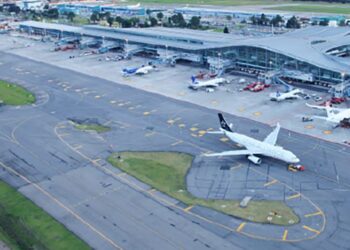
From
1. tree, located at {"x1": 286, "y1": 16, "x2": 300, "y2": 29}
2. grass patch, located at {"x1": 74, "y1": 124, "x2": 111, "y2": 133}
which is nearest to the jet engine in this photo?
grass patch, located at {"x1": 74, "y1": 124, "x2": 111, "y2": 133}

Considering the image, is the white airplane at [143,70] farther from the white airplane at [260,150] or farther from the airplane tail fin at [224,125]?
the white airplane at [260,150]

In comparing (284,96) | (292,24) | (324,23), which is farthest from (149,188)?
(324,23)

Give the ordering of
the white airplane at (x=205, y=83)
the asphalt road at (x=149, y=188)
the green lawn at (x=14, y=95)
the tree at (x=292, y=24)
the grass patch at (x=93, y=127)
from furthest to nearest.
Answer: the tree at (x=292, y=24), the white airplane at (x=205, y=83), the green lawn at (x=14, y=95), the grass patch at (x=93, y=127), the asphalt road at (x=149, y=188)

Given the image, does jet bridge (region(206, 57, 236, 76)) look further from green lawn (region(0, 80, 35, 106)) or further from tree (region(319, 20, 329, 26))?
tree (region(319, 20, 329, 26))

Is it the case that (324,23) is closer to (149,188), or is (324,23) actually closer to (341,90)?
(341,90)

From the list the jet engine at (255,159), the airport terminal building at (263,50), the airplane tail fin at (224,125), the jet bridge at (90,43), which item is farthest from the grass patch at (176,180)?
the jet bridge at (90,43)

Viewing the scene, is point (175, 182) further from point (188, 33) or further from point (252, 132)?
point (188, 33)
